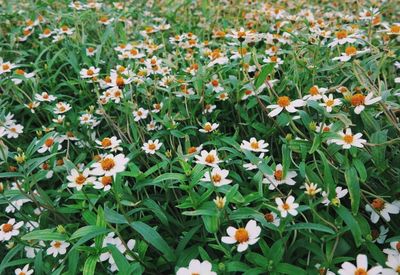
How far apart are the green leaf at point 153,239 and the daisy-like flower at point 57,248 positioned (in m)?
0.27

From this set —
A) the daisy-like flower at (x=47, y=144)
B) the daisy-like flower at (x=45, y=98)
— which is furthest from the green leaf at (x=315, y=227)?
A: the daisy-like flower at (x=45, y=98)

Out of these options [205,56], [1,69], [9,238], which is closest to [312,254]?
[9,238]

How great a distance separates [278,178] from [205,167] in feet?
0.84

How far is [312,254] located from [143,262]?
0.50 meters


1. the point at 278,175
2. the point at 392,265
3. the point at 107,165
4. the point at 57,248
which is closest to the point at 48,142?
the point at 57,248

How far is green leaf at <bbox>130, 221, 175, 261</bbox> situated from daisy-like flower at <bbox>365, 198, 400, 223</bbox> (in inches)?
23.6

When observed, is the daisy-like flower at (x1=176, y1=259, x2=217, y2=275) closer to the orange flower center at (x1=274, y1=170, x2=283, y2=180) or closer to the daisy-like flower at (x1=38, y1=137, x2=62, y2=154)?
the orange flower center at (x1=274, y1=170, x2=283, y2=180)

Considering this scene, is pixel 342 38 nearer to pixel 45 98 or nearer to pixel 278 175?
pixel 278 175

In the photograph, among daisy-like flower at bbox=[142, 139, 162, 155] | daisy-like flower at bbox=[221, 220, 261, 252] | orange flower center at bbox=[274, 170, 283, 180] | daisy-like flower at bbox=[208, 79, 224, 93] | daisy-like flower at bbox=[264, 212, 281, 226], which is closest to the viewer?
daisy-like flower at bbox=[221, 220, 261, 252]

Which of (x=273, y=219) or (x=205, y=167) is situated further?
(x=205, y=167)

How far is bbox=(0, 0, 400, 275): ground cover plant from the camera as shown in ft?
3.85

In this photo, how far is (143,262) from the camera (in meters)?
1.25

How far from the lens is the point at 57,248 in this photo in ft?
4.42

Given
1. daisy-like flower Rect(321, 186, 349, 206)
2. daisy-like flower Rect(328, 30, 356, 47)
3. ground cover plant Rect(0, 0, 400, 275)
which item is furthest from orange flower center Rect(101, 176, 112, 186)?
daisy-like flower Rect(328, 30, 356, 47)
